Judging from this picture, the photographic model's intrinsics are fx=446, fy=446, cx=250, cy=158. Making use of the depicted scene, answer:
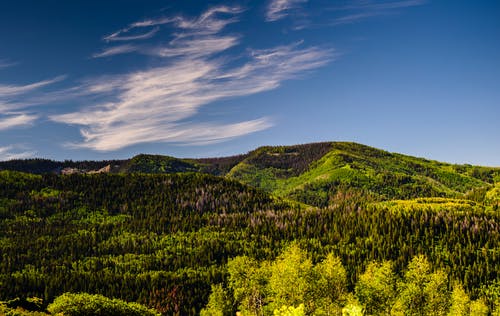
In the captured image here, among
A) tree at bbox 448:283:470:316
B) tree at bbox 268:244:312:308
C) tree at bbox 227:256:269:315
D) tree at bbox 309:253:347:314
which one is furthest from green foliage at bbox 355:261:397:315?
tree at bbox 227:256:269:315

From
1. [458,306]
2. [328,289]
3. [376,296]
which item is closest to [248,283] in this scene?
[328,289]

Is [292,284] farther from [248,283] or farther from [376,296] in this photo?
[376,296]

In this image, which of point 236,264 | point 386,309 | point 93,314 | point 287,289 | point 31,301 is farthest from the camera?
point 236,264

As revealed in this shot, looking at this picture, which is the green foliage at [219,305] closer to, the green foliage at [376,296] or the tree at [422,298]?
the green foliage at [376,296]

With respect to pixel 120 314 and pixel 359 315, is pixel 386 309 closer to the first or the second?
pixel 120 314

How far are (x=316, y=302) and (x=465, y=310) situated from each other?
51.9 m

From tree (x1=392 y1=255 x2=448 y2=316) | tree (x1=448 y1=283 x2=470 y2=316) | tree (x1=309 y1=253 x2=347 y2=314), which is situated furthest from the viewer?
tree (x1=448 y1=283 x2=470 y2=316)

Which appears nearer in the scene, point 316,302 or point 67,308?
point 67,308

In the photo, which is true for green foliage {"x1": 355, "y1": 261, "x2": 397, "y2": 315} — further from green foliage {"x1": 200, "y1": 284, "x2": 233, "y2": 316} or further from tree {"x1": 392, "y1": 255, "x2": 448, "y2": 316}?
green foliage {"x1": 200, "y1": 284, "x2": 233, "y2": 316}

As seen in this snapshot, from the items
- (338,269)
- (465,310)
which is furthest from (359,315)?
(465,310)

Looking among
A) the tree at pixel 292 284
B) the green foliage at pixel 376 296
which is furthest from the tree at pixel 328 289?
the green foliage at pixel 376 296

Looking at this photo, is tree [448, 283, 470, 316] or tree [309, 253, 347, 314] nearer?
tree [309, 253, 347, 314]

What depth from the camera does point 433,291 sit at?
133750mm

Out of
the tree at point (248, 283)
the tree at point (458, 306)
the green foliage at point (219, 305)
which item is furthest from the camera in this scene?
the green foliage at point (219, 305)
